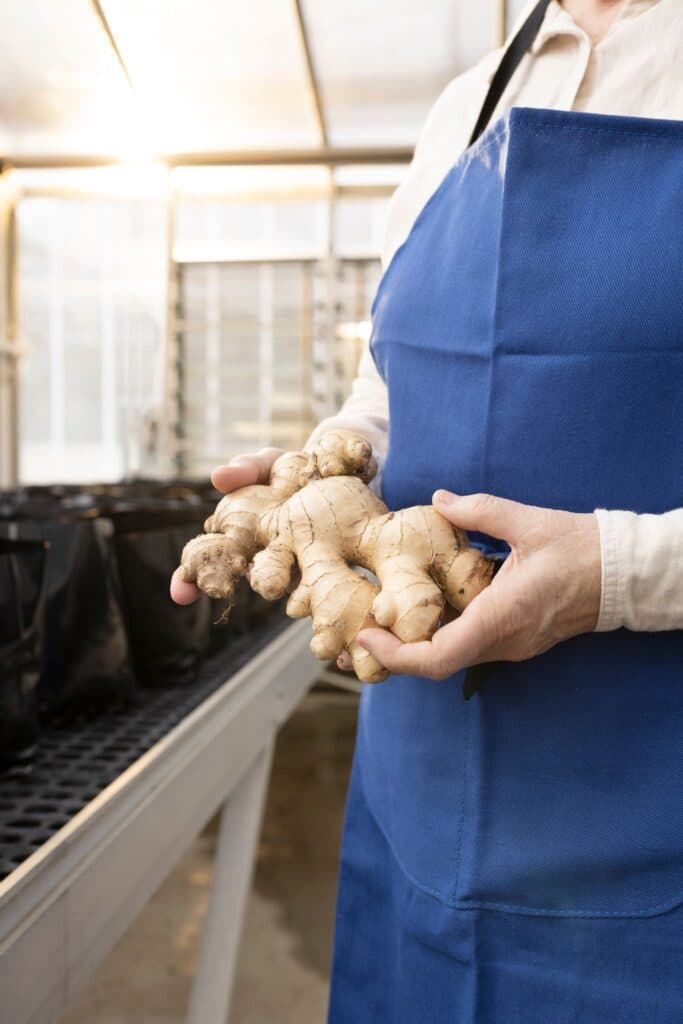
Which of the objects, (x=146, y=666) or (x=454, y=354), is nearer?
(x=454, y=354)

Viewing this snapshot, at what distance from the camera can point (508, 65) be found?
0.87 meters

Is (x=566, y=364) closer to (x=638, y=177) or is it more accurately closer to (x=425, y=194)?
(x=638, y=177)

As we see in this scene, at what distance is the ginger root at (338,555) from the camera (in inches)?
23.9

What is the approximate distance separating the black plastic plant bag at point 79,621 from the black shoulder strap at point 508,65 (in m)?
0.63

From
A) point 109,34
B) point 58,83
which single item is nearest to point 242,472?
point 109,34

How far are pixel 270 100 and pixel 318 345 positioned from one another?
1265 millimetres

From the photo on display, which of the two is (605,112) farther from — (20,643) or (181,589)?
(20,643)

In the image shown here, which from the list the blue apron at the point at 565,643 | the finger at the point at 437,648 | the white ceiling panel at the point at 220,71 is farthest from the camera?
the white ceiling panel at the point at 220,71

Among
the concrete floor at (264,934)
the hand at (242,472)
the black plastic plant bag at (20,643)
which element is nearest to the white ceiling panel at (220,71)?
the concrete floor at (264,934)

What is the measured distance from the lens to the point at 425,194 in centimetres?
94

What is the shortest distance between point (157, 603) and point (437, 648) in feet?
2.47

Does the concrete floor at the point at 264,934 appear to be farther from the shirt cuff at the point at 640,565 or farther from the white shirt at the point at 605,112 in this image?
the shirt cuff at the point at 640,565

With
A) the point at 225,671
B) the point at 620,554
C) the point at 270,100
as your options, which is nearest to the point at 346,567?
the point at 620,554

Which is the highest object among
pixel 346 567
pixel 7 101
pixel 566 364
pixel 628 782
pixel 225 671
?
pixel 7 101
